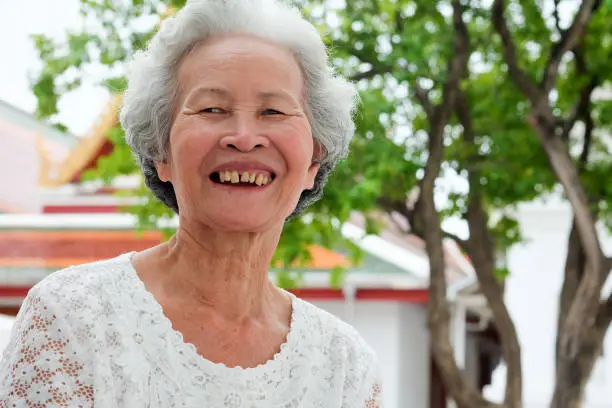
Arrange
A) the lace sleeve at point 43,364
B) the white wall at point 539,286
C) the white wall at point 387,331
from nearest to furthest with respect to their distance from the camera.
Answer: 1. the lace sleeve at point 43,364
2. the white wall at point 387,331
3. the white wall at point 539,286

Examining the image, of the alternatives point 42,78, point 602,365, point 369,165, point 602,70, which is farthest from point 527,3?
point 602,365

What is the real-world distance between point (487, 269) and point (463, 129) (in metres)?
0.96

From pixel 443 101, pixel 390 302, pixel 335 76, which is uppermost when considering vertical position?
pixel 443 101

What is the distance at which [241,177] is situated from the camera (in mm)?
1275

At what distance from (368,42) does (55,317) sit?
503 centimetres

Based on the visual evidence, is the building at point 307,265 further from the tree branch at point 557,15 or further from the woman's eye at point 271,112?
the woman's eye at point 271,112

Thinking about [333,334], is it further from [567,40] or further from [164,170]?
[567,40]

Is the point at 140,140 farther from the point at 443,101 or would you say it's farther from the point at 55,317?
the point at 443,101

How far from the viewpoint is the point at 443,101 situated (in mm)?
6367

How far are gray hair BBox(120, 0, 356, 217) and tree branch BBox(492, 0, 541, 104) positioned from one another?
16.0 feet

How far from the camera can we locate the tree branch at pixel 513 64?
20.1ft

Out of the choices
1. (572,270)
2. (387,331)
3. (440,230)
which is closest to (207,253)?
(440,230)

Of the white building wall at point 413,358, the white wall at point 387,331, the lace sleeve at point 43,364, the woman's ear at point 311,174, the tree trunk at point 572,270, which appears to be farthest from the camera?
the white building wall at point 413,358

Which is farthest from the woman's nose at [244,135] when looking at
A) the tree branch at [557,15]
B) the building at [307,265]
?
the building at [307,265]
